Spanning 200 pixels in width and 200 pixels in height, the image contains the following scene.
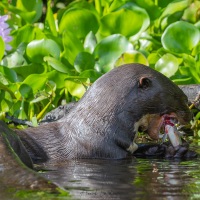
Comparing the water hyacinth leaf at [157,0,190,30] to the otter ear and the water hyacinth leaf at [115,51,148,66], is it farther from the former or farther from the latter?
the otter ear

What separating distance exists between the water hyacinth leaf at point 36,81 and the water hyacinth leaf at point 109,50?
574mm

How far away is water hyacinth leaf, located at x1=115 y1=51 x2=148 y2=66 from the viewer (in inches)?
288

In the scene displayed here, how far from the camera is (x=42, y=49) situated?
7641 millimetres

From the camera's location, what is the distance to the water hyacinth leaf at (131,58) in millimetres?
7324

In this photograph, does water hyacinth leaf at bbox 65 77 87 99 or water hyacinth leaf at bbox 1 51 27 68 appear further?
water hyacinth leaf at bbox 1 51 27 68

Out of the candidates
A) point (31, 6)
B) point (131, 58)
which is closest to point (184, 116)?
point (131, 58)

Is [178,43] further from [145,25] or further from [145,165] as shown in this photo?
[145,165]

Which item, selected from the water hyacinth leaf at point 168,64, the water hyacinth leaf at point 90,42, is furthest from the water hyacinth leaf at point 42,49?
the water hyacinth leaf at point 168,64

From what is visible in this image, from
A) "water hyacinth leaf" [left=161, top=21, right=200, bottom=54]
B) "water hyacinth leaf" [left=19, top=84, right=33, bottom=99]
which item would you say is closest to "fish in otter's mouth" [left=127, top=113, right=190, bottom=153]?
"water hyacinth leaf" [left=19, top=84, right=33, bottom=99]

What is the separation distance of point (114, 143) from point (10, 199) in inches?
75.9

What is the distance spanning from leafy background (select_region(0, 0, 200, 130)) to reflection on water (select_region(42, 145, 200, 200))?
1552 millimetres

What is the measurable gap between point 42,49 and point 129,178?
281 cm

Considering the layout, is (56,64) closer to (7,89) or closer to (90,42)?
(7,89)

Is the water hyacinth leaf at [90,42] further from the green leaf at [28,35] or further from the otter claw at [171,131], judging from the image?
the otter claw at [171,131]
